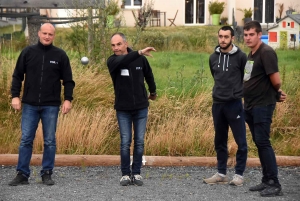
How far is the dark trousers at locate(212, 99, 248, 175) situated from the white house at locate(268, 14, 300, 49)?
13444mm

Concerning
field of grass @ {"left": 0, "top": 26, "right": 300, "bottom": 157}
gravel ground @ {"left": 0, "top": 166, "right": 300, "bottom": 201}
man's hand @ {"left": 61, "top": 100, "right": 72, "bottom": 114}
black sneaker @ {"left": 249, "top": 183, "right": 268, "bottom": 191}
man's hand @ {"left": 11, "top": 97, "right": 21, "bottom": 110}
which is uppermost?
man's hand @ {"left": 11, "top": 97, "right": 21, "bottom": 110}

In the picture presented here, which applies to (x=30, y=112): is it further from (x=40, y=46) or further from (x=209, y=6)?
(x=209, y=6)

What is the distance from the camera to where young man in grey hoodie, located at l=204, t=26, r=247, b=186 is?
24.0ft

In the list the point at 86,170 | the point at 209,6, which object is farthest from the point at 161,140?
the point at 209,6

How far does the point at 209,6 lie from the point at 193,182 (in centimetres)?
2544

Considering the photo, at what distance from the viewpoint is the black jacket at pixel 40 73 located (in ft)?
24.5

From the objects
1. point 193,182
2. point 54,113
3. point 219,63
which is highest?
point 219,63

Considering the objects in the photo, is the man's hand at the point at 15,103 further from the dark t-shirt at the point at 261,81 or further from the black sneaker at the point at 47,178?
the dark t-shirt at the point at 261,81

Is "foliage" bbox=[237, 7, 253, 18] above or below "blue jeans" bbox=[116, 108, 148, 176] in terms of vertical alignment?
above

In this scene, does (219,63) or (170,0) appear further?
(170,0)

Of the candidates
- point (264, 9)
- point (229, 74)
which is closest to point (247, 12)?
point (264, 9)

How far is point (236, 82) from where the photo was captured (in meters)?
7.32

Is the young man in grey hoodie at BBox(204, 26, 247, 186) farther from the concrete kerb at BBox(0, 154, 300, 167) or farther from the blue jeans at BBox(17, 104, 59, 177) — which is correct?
the blue jeans at BBox(17, 104, 59, 177)

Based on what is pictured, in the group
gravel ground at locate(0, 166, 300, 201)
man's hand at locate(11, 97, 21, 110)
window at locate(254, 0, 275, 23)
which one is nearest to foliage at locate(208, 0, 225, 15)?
window at locate(254, 0, 275, 23)
